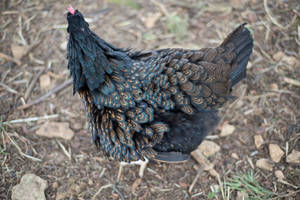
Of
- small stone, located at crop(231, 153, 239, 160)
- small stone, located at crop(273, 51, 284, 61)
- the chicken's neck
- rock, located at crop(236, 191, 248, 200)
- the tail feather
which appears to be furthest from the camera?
small stone, located at crop(273, 51, 284, 61)

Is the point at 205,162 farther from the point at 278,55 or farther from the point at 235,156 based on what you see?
the point at 278,55

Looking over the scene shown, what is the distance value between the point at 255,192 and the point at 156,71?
6.01 feet

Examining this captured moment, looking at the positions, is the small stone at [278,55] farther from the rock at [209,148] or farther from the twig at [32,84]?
the twig at [32,84]

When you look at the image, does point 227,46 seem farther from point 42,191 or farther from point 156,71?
point 42,191

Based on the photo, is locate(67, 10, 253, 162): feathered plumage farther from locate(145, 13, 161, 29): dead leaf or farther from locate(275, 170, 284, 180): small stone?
locate(145, 13, 161, 29): dead leaf

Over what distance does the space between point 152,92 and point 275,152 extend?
1787 mm

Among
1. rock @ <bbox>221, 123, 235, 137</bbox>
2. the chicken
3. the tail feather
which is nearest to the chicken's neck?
the chicken

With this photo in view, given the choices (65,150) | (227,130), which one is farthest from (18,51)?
(227,130)

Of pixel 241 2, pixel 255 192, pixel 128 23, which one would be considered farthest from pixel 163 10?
pixel 255 192

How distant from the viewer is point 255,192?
9.90 ft

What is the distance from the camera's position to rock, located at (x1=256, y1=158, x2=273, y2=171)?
3152 mm

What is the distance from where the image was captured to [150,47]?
418 centimetres

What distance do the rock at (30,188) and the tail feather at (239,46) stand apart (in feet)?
8.12

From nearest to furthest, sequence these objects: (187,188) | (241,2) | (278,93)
A: 1. (187,188)
2. (278,93)
3. (241,2)
